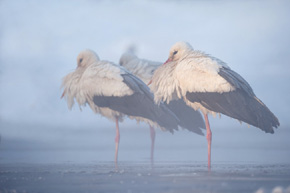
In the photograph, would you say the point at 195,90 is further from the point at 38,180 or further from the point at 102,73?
the point at 38,180

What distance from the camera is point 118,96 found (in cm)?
936

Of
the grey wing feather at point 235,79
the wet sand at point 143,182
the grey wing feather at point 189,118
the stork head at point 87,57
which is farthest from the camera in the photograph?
the stork head at point 87,57

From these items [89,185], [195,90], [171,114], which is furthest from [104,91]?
[89,185]

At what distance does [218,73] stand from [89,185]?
3.21 m

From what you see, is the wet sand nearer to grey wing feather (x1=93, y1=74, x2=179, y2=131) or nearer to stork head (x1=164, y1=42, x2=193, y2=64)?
grey wing feather (x1=93, y1=74, x2=179, y2=131)

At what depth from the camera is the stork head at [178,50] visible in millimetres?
8930

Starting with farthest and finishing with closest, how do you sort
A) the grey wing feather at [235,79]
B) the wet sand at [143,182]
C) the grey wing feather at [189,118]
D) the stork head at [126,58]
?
the stork head at [126,58] < the grey wing feather at [189,118] < the grey wing feather at [235,79] < the wet sand at [143,182]

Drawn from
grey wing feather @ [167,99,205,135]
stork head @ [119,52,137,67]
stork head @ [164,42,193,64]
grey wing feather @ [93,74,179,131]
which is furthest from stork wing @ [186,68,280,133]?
stork head @ [119,52,137,67]

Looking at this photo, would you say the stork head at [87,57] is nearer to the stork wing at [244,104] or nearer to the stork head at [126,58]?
the stork head at [126,58]

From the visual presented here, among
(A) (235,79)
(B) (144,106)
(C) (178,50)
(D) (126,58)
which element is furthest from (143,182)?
(D) (126,58)

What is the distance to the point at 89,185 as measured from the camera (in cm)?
499

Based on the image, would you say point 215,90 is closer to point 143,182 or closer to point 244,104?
point 244,104

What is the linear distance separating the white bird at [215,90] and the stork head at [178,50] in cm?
55

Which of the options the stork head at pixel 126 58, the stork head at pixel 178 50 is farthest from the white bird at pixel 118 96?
the stork head at pixel 126 58
